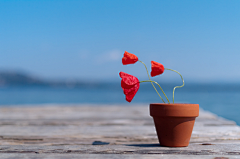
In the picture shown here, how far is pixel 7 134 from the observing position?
1950mm

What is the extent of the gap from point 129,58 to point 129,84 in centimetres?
14

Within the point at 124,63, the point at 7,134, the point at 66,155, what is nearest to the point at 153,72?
the point at 124,63

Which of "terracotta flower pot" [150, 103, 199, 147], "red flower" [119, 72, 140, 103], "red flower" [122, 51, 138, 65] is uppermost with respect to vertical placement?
"red flower" [122, 51, 138, 65]

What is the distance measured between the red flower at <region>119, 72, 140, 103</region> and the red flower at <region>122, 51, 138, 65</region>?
7cm

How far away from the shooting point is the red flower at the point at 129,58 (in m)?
1.34

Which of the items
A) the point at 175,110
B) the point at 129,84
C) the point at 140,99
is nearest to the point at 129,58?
the point at 129,84

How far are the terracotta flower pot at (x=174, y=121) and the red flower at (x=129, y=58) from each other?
262 mm

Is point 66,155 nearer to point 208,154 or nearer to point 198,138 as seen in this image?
point 208,154

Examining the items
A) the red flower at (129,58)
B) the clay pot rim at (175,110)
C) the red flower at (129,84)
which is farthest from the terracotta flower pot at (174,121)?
the red flower at (129,58)

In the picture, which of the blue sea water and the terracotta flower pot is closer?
the terracotta flower pot

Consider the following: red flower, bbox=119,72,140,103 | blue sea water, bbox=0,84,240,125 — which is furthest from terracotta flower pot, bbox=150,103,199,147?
blue sea water, bbox=0,84,240,125

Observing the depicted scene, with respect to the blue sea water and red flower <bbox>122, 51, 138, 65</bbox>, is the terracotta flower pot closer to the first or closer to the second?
red flower <bbox>122, 51, 138, 65</bbox>

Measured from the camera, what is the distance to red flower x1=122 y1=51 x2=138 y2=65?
4.38 feet

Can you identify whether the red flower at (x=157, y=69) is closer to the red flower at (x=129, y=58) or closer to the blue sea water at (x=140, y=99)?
the red flower at (x=129, y=58)
